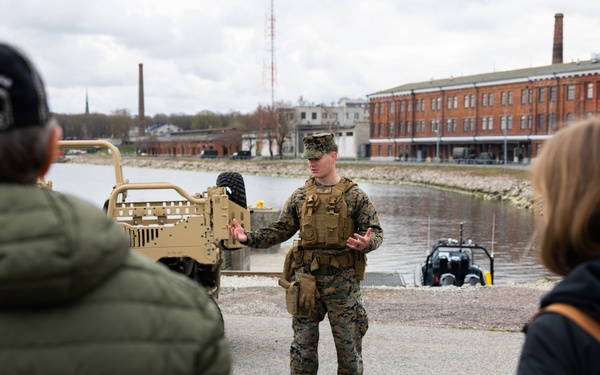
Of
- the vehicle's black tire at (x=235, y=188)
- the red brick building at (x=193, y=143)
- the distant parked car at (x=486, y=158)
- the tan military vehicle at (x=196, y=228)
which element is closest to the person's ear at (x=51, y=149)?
the tan military vehicle at (x=196, y=228)

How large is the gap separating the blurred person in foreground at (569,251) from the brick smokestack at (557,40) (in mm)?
89979

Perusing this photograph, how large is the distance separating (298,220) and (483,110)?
76.2 metres

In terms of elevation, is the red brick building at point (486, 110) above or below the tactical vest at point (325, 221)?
above

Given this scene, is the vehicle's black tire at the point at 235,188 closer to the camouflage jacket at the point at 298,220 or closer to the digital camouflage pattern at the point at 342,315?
the camouflage jacket at the point at 298,220

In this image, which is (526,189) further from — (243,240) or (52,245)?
(52,245)

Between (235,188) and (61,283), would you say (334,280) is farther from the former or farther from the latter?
(61,283)

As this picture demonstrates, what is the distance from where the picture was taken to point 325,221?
5836 millimetres

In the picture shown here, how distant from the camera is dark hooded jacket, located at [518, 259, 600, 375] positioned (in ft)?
6.31

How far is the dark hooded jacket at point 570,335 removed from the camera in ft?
6.31

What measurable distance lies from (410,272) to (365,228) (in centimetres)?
1618

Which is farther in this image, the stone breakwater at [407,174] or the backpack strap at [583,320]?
the stone breakwater at [407,174]

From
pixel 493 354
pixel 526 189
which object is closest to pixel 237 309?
pixel 493 354

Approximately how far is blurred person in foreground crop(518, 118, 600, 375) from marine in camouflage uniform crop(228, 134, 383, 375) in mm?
3432

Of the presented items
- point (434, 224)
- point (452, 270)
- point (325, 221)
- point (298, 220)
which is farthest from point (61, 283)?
point (434, 224)
